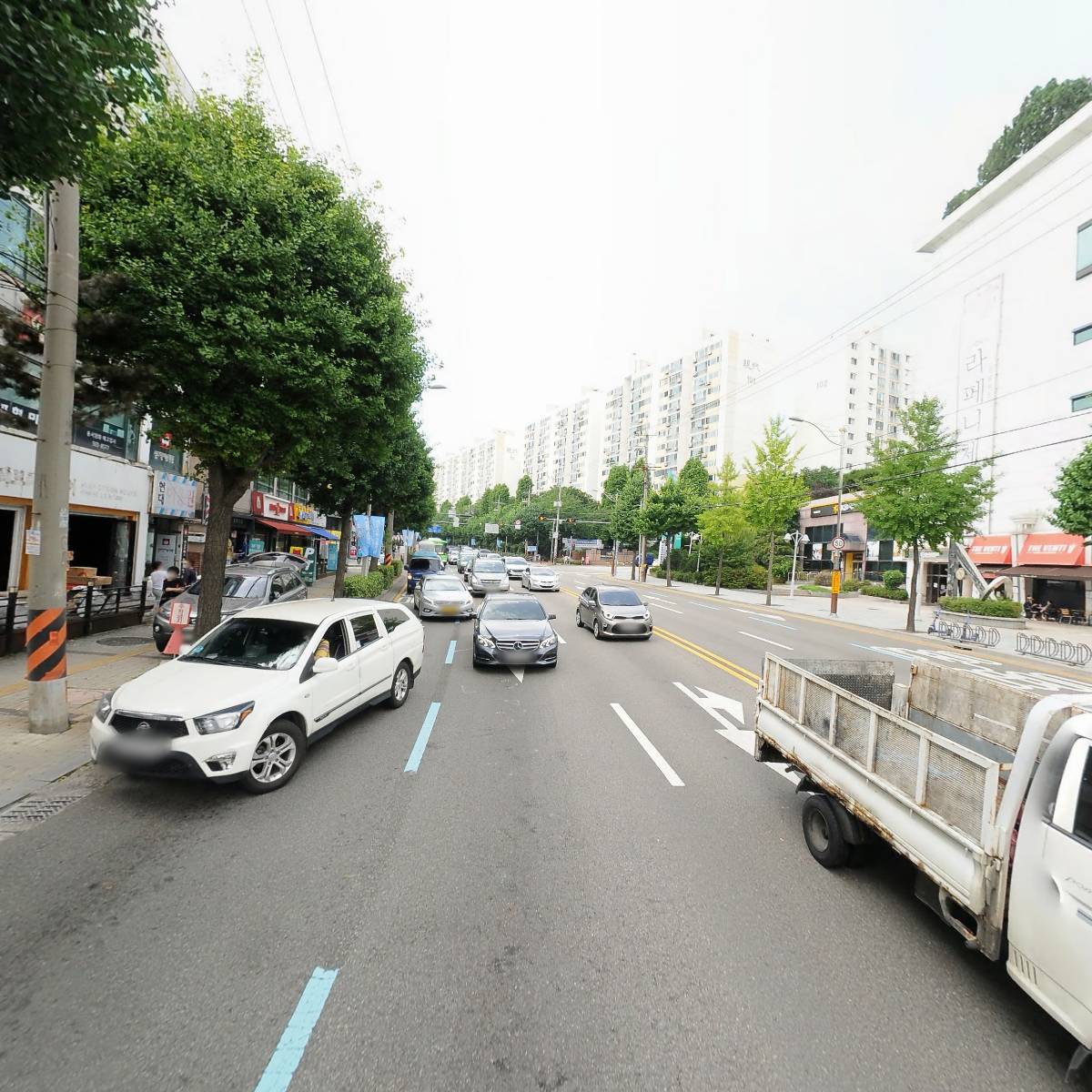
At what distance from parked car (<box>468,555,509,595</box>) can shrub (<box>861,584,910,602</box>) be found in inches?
1055

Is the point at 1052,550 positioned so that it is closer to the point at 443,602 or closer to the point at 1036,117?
the point at 443,602

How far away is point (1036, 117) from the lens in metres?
54.5

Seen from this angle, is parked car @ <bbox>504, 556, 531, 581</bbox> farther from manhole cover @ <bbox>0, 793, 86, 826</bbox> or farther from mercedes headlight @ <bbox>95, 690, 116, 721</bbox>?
manhole cover @ <bbox>0, 793, 86, 826</bbox>

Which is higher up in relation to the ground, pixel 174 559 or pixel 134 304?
pixel 134 304

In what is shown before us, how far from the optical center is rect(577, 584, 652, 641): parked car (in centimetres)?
1598

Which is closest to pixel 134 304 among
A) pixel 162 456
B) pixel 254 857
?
pixel 254 857

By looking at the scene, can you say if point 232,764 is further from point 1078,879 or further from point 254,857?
point 1078,879

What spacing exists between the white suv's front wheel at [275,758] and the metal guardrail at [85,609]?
8.53 meters

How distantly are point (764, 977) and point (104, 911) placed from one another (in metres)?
3.98

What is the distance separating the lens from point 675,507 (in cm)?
4516

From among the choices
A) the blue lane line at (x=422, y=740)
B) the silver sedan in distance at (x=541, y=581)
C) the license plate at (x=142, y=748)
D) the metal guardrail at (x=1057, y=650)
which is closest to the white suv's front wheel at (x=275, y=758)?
the license plate at (x=142, y=748)

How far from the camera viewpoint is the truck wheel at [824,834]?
14.1 ft

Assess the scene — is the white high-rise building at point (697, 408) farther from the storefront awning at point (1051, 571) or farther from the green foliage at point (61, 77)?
the green foliage at point (61, 77)

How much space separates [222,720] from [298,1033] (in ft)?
9.72
